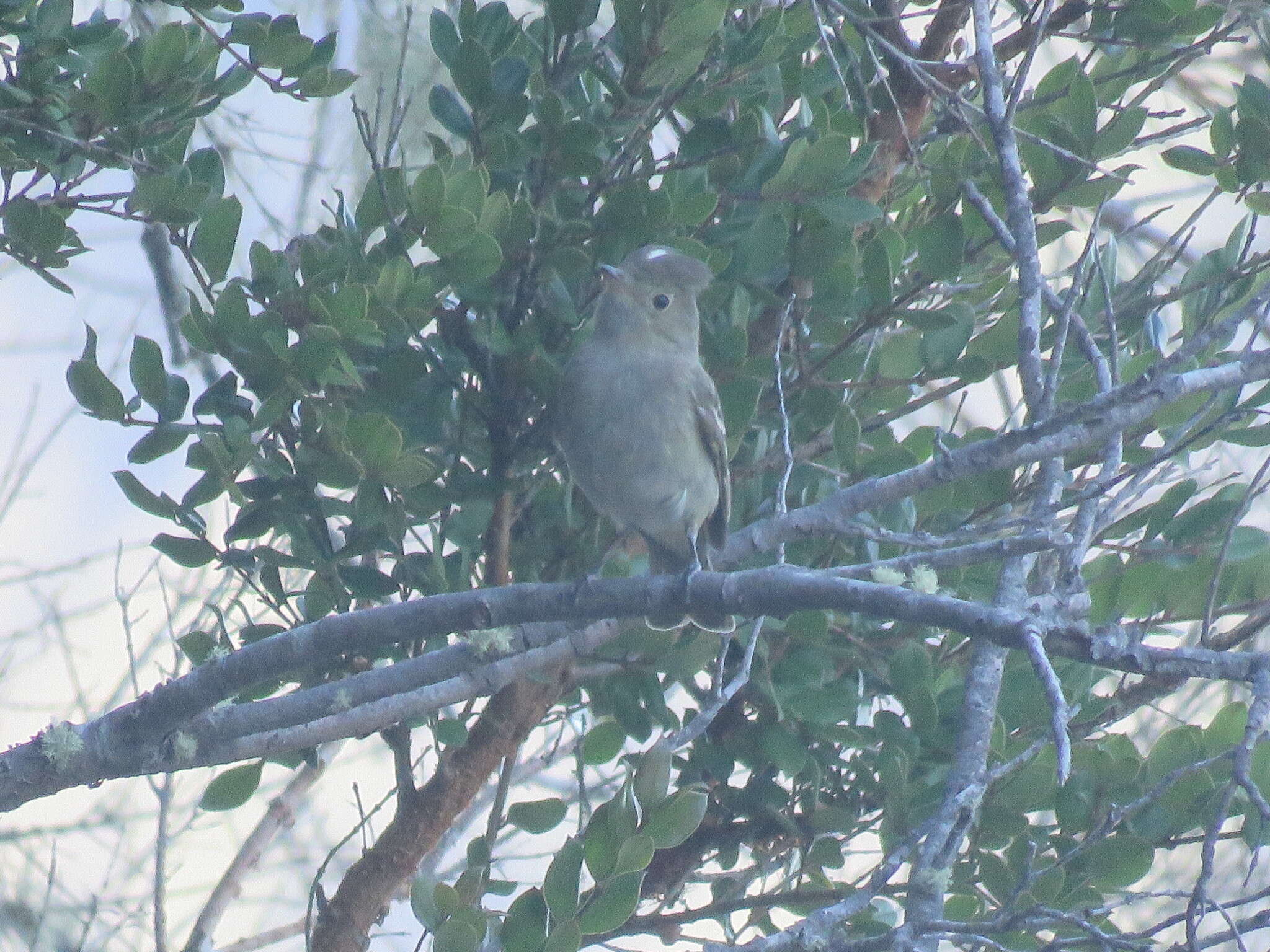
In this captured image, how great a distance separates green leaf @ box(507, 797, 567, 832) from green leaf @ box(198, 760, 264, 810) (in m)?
0.57

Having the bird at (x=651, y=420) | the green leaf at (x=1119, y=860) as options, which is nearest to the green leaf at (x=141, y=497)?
the bird at (x=651, y=420)

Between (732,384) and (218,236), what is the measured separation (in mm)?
1112

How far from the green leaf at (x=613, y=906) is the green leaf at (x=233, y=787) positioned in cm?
96

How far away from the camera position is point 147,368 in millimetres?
2514

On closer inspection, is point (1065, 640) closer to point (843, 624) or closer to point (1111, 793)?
point (1111, 793)

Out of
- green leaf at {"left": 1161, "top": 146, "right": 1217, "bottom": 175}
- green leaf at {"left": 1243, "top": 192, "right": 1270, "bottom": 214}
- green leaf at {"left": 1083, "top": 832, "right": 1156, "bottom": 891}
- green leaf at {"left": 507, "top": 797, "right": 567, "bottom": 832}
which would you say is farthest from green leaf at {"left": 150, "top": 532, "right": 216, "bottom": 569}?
green leaf at {"left": 1243, "top": 192, "right": 1270, "bottom": 214}

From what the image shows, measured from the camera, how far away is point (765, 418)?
10.1 ft

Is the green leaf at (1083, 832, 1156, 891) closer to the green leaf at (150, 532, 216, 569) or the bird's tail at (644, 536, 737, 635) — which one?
the bird's tail at (644, 536, 737, 635)

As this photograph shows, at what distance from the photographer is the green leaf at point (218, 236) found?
2.48 metres

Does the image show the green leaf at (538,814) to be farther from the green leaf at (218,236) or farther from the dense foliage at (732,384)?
the green leaf at (218,236)

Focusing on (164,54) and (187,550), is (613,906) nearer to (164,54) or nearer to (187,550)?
(187,550)

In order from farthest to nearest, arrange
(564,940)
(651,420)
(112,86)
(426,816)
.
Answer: (651,420) < (426,816) < (112,86) < (564,940)

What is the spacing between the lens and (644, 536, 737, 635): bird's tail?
2.47m

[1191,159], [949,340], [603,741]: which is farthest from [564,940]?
[1191,159]
